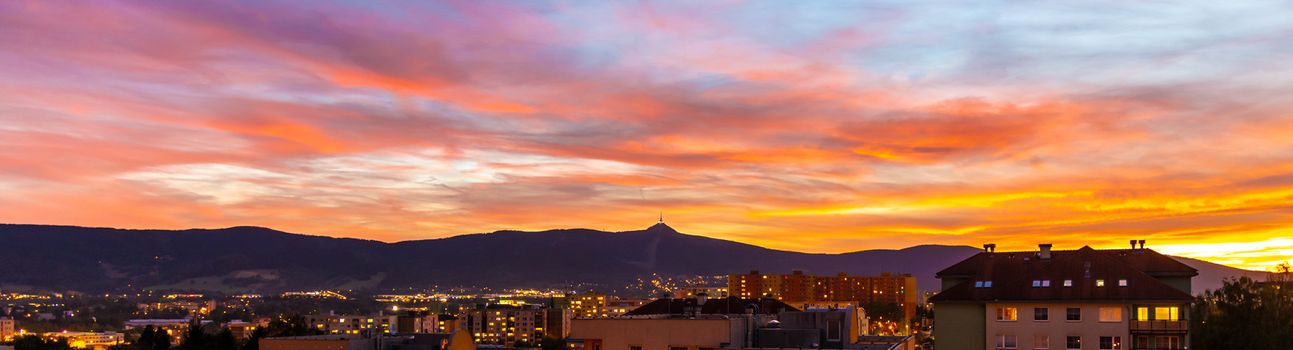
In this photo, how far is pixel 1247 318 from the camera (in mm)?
70812

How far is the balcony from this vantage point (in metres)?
60.2

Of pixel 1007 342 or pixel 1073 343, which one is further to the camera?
pixel 1007 342

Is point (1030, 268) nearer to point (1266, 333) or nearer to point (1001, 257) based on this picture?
point (1001, 257)

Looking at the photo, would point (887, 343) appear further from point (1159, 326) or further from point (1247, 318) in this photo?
point (1247, 318)

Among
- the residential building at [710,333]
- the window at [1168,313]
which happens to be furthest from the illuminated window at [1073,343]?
the residential building at [710,333]

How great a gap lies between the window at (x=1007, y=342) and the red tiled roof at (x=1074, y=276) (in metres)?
2.02

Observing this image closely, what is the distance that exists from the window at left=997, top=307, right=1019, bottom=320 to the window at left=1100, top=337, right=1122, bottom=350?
4416 mm

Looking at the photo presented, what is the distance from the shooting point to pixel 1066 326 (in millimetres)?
62562

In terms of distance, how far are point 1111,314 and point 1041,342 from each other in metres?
3.77

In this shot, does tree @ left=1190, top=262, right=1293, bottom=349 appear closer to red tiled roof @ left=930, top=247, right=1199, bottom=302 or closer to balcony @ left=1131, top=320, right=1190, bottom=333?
red tiled roof @ left=930, top=247, right=1199, bottom=302

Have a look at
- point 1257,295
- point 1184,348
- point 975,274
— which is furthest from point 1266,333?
point 975,274

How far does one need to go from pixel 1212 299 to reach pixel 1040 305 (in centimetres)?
2499

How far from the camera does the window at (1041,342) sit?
62.7 metres

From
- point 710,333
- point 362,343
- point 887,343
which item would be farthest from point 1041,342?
point 362,343
